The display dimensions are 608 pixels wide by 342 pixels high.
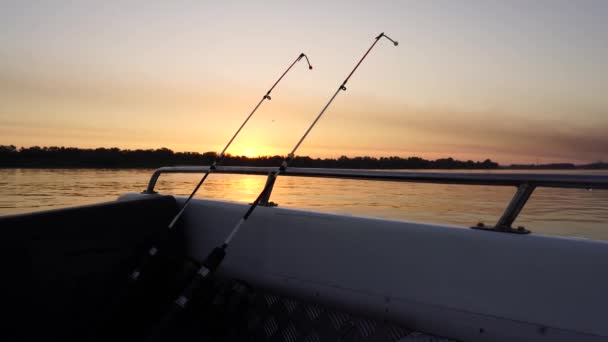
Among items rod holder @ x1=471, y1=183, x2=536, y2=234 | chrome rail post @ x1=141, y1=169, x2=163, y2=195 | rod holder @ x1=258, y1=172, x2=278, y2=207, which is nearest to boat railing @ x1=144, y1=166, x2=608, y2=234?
rod holder @ x1=471, y1=183, x2=536, y2=234

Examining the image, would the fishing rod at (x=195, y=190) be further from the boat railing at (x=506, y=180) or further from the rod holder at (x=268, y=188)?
the boat railing at (x=506, y=180)

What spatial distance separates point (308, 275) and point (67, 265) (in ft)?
3.96

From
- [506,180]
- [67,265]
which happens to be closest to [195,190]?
[67,265]

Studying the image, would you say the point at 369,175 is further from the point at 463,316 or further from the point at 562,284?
the point at 562,284

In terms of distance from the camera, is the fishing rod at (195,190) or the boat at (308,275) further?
the fishing rod at (195,190)

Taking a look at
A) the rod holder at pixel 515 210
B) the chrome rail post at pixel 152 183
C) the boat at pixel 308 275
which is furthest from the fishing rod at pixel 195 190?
the rod holder at pixel 515 210

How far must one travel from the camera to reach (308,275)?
90.9 inches

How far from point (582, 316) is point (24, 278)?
7.37 feet

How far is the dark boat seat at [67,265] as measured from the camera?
5.65ft

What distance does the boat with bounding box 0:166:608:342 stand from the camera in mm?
1648

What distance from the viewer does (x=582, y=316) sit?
1552 mm

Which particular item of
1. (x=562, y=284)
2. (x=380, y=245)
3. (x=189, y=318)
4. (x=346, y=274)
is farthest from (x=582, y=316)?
(x=189, y=318)

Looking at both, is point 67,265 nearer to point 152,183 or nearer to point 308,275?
point 308,275

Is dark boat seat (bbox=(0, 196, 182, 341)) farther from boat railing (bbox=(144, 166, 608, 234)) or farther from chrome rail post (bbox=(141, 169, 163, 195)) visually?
boat railing (bbox=(144, 166, 608, 234))
